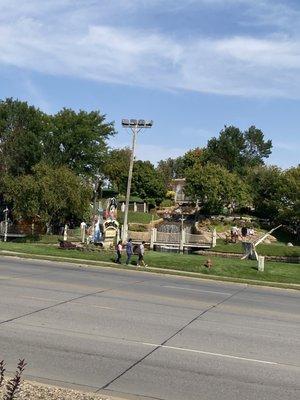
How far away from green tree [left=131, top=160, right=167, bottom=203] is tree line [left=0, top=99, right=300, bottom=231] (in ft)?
0.48

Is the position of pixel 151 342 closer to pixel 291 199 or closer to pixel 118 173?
pixel 291 199

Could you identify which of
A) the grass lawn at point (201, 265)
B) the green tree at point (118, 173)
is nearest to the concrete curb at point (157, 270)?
the grass lawn at point (201, 265)

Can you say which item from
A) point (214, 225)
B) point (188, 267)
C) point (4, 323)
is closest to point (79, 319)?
point (4, 323)

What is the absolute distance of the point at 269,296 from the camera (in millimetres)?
20922

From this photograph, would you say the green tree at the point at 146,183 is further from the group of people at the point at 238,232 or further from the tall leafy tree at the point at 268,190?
the group of people at the point at 238,232

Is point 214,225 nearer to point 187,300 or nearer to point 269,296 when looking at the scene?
point 269,296

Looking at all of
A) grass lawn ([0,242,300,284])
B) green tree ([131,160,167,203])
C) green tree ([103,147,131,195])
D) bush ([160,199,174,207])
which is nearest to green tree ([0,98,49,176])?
green tree ([103,147,131,195])

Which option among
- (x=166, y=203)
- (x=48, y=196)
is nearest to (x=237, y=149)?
(x=166, y=203)

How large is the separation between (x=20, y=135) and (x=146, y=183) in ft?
88.6

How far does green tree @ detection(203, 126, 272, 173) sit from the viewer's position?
3858 inches

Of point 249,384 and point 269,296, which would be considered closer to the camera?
point 249,384

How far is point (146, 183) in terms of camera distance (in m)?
81.7

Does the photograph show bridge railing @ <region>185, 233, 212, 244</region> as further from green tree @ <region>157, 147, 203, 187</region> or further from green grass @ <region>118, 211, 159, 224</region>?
green tree @ <region>157, 147, 203, 187</region>

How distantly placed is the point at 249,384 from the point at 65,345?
3.39 metres
